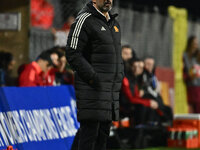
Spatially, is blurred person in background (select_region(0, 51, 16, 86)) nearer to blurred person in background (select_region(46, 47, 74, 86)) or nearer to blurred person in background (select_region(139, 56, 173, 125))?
blurred person in background (select_region(46, 47, 74, 86))

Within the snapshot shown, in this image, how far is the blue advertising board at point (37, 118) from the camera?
815 cm

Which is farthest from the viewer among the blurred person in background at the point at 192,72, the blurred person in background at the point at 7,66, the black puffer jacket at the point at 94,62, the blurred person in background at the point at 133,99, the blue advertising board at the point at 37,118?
the blurred person in background at the point at 192,72

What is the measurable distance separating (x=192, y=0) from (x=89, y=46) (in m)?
12.2

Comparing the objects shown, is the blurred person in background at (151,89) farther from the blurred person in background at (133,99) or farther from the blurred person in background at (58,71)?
the blurred person in background at (58,71)

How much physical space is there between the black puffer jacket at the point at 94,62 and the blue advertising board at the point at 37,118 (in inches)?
66.7

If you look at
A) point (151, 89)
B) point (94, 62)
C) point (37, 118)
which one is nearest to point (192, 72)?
point (151, 89)

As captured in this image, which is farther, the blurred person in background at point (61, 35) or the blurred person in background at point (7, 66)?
the blurred person in background at point (61, 35)

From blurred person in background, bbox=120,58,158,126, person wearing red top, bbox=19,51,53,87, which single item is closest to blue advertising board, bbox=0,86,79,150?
person wearing red top, bbox=19,51,53,87

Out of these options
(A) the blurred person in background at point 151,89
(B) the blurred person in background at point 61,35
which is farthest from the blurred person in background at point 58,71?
(A) the blurred person in background at point 151,89

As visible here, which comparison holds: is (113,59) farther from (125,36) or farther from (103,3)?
(125,36)

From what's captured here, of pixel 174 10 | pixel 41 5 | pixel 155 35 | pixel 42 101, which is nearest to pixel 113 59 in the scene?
pixel 42 101

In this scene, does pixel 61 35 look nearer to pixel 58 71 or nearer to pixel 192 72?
pixel 58 71

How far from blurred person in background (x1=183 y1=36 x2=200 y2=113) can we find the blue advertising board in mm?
7682

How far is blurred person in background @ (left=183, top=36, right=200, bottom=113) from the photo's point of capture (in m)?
17.2
